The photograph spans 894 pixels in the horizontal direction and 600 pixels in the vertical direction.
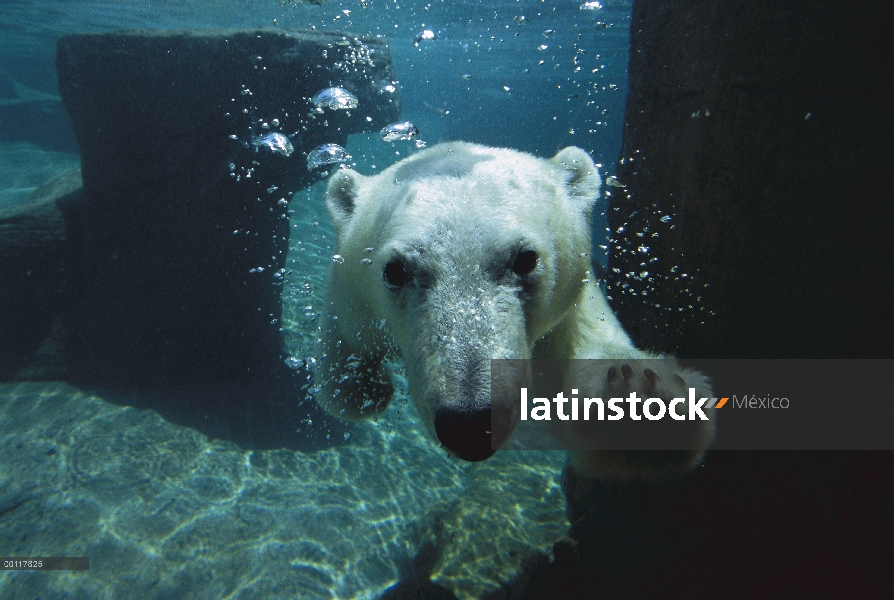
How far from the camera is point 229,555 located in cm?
386

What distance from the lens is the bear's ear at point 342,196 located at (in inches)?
98.5

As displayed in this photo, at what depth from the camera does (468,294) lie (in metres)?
1.55

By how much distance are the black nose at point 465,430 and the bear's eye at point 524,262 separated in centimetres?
54

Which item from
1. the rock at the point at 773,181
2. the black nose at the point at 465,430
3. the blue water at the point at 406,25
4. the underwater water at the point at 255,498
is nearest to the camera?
the black nose at the point at 465,430

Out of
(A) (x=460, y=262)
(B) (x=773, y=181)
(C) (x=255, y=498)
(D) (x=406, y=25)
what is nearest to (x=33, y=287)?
(C) (x=255, y=498)

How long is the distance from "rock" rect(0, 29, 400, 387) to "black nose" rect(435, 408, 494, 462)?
517cm

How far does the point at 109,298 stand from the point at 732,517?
6.82 m

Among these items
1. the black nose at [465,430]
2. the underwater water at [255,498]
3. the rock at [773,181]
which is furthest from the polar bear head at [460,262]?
the underwater water at [255,498]

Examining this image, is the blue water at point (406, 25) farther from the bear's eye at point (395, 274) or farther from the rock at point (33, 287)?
the rock at point (33, 287)

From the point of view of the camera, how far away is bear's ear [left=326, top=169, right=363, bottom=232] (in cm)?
250

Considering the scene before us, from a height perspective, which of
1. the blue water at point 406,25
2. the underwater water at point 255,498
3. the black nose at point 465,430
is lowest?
the underwater water at point 255,498

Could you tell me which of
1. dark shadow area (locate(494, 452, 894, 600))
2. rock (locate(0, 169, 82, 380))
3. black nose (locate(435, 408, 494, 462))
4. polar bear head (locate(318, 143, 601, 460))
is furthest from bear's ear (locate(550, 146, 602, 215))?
rock (locate(0, 169, 82, 380))

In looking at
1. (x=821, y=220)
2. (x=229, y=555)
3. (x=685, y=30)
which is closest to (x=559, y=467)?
Result: (x=229, y=555)

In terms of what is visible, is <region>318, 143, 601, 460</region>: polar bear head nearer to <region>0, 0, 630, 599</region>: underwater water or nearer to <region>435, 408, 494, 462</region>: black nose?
<region>435, 408, 494, 462</region>: black nose
